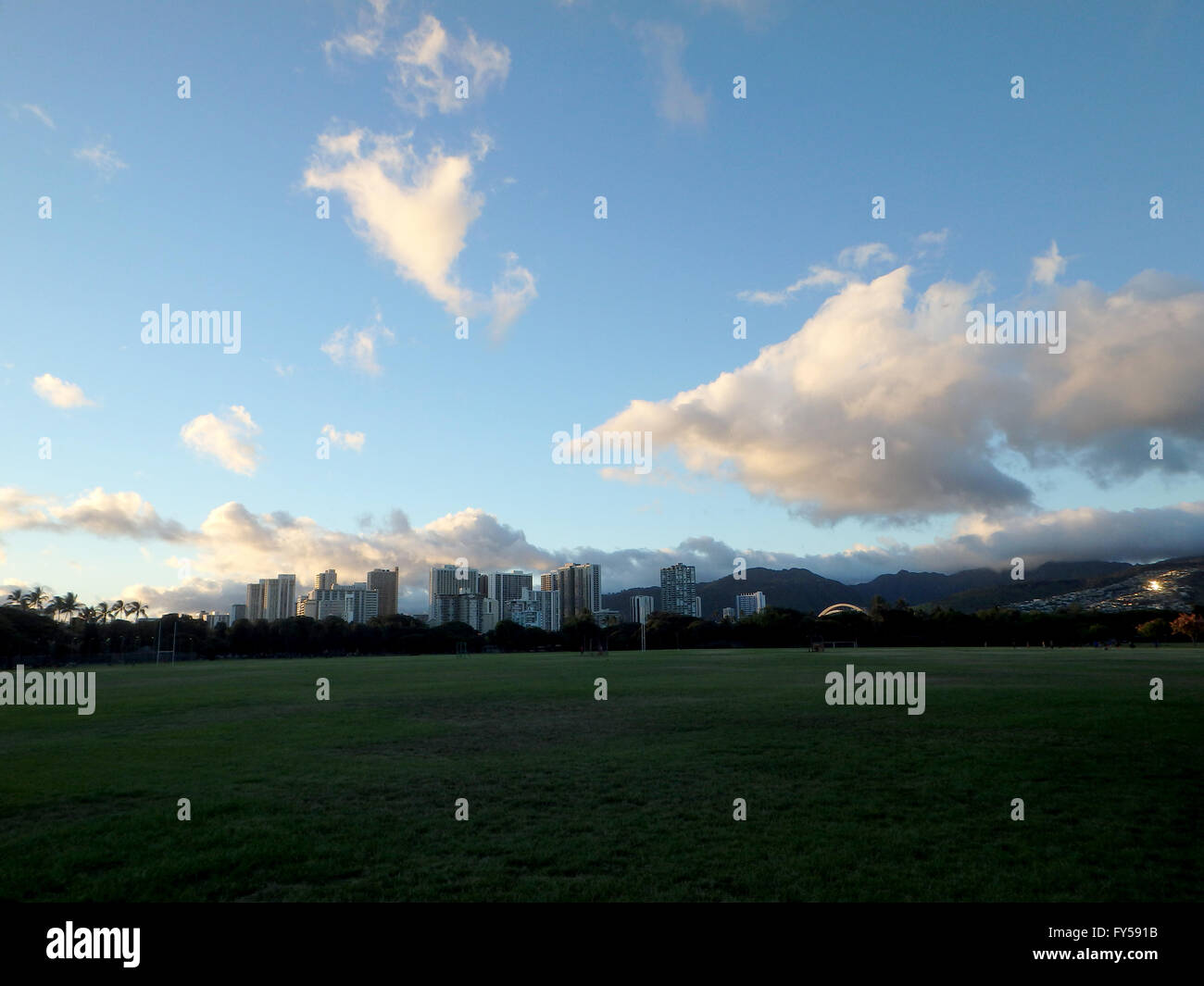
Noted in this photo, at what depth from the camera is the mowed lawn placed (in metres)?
8.82

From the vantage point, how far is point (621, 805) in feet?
40.5

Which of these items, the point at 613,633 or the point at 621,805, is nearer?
the point at 621,805

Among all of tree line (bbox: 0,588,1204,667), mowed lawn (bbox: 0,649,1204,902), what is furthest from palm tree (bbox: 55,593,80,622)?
mowed lawn (bbox: 0,649,1204,902)

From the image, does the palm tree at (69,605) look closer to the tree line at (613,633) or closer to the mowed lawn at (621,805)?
the tree line at (613,633)

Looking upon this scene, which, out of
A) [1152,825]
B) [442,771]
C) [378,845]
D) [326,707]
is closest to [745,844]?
[378,845]

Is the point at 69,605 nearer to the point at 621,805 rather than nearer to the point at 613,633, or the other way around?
the point at 613,633

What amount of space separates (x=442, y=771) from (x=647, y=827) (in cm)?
610

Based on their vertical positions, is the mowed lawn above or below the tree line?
above

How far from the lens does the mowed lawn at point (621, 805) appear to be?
8.82 metres

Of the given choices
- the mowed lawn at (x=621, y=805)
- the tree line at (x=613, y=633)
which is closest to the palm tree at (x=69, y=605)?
the tree line at (x=613, y=633)

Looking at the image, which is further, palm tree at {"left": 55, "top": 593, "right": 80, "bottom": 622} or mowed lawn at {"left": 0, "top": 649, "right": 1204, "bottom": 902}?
palm tree at {"left": 55, "top": 593, "right": 80, "bottom": 622}

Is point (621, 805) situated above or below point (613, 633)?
above

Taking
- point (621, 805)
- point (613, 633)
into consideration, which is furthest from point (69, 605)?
point (621, 805)

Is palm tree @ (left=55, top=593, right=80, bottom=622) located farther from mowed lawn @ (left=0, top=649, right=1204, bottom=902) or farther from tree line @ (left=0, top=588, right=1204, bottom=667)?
mowed lawn @ (left=0, top=649, right=1204, bottom=902)
